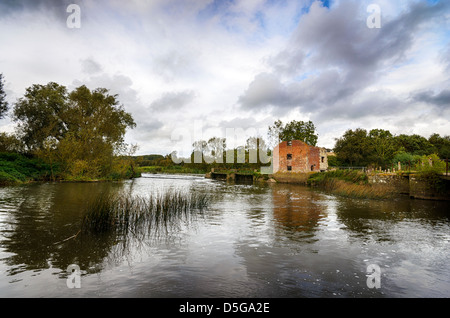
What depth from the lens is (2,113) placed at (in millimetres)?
34750

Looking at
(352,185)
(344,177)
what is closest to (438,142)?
(344,177)

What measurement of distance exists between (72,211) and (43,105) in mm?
33507

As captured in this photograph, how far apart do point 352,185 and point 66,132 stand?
136 feet

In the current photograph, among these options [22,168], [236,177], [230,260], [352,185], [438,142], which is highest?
[438,142]

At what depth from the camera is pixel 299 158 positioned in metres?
52.5

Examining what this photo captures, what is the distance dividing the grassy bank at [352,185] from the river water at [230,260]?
39.0 ft

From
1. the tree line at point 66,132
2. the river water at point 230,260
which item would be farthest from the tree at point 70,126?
the river water at point 230,260

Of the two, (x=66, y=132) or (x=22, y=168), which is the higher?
(x=66, y=132)

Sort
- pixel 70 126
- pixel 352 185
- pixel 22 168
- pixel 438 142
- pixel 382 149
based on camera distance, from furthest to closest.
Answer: pixel 438 142
pixel 382 149
pixel 70 126
pixel 22 168
pixel 352 185

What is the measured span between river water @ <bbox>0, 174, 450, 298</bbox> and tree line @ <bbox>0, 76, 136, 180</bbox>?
2685 cm

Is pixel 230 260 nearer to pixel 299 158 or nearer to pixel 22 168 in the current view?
pixel 22 168

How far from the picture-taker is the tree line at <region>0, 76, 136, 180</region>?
119 feet

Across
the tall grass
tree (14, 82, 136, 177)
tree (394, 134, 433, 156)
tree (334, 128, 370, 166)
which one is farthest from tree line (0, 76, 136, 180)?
tree (394, 134, 433, 156)
